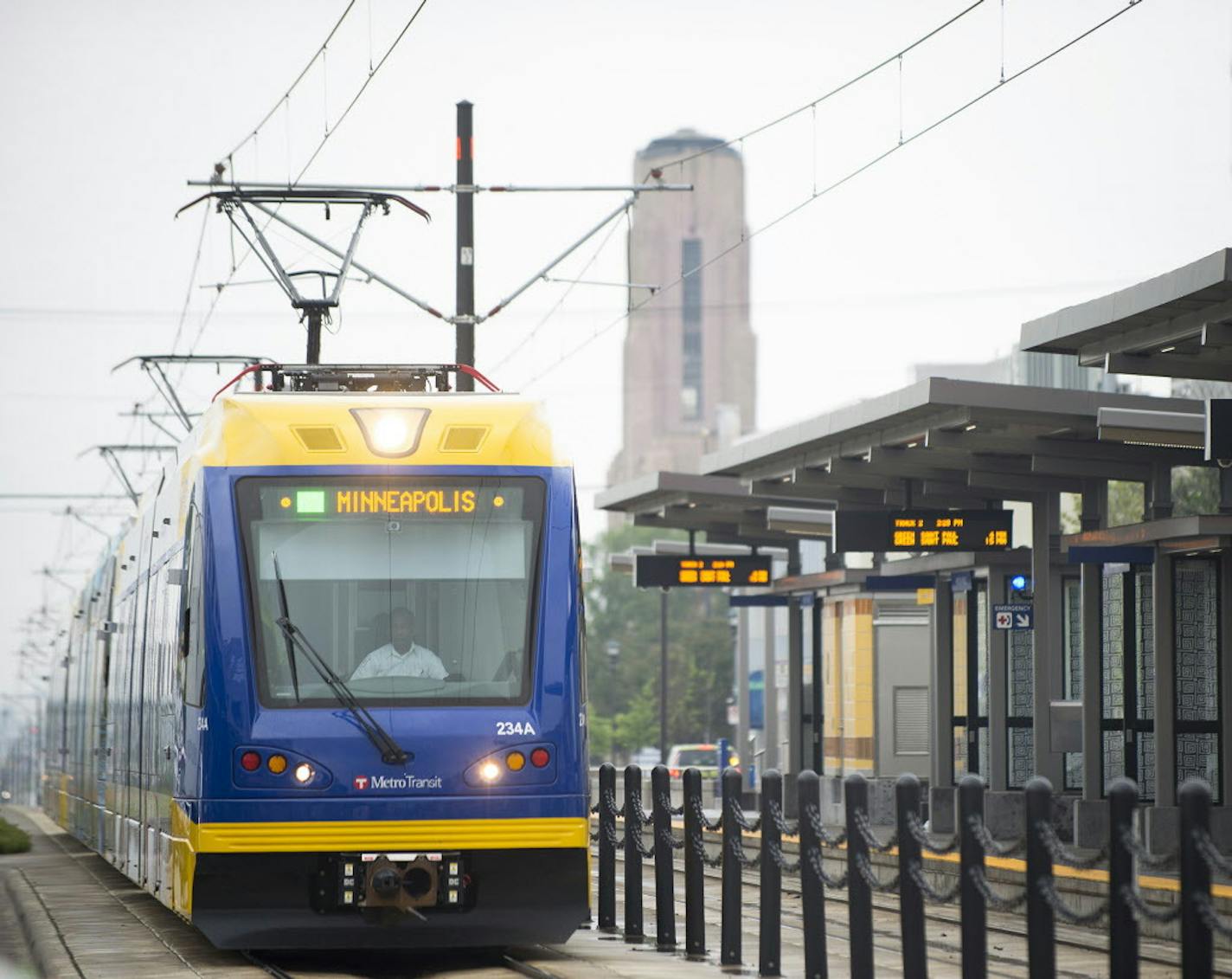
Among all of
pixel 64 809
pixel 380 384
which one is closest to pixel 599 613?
pixel 64 809

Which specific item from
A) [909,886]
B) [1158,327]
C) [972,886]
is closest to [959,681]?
[1158,327]

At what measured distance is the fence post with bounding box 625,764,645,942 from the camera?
15.5m

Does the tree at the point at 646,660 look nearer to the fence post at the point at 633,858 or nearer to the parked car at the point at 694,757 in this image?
the parked car at the point at 694,757

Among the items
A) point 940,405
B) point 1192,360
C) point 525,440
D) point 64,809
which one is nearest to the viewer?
point 525,440

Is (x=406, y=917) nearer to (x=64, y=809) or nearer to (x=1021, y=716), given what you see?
(x=1021, y=716)

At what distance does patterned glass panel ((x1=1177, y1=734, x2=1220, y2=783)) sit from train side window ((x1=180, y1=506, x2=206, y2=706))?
9.90 metres

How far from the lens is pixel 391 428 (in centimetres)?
1345

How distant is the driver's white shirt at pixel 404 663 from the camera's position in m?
12.9

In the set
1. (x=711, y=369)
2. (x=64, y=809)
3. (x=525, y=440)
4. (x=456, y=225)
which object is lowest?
(x=64, y=809)

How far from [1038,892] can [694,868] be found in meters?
4.98

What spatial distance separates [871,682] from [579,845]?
51.3 feet

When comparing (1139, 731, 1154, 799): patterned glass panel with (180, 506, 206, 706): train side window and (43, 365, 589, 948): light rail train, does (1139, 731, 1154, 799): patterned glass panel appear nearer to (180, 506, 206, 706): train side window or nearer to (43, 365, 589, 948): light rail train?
(43, 365, 589, 948): light rail train

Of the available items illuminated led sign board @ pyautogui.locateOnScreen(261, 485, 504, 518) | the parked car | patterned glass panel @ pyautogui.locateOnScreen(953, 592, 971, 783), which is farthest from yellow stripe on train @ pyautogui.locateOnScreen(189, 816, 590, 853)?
the parked car

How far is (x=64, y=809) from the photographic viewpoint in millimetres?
34875
